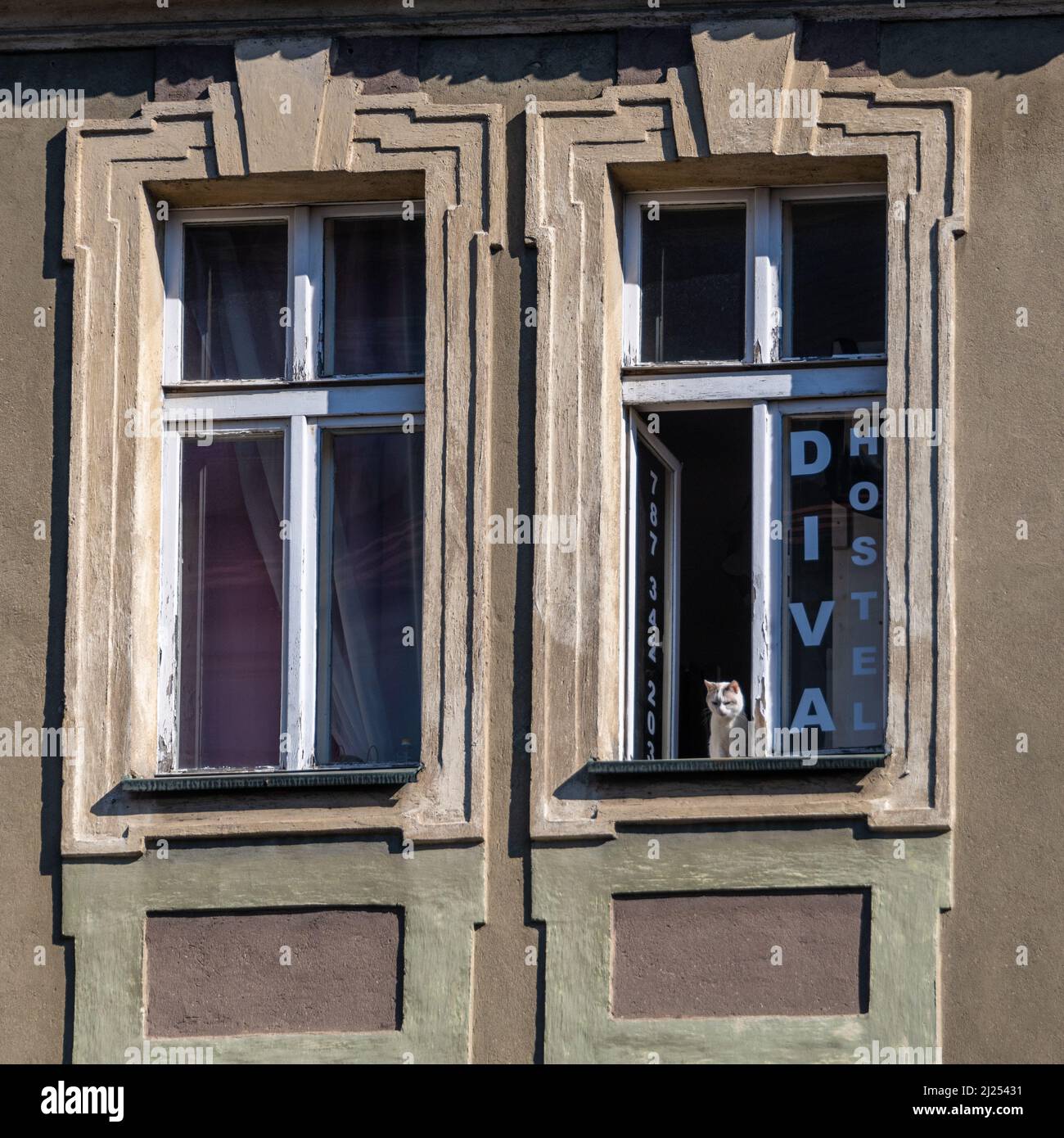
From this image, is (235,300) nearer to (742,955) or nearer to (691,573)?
(691,573)

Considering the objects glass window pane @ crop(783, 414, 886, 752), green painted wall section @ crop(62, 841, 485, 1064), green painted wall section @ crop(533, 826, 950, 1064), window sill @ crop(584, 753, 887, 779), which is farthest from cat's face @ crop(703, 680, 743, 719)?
green painted wall section @ crop(62, 841, 485, 1064)

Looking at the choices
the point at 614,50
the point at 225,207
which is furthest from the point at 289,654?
the point at 614,50

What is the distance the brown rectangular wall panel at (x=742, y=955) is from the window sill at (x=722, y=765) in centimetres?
42

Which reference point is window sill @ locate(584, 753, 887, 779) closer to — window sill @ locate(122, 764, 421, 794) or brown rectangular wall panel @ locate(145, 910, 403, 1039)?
window sill @ locate(122, 764, 421, 794)

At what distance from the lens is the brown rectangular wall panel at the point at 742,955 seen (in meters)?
9.70

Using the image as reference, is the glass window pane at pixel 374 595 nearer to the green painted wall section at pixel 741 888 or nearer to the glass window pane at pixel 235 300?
the glass window pane at pixel 235 300

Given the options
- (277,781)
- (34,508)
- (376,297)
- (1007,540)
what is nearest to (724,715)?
(1007,540)

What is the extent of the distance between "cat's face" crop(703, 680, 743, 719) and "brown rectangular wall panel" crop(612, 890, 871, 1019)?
0.69 m

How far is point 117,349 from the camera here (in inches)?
414

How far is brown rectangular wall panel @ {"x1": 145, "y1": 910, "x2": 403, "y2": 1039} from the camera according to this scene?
9.90m

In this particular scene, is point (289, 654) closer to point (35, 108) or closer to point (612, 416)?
point (612, 416)

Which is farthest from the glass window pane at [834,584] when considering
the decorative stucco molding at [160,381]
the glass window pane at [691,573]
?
the decorative stucco molding at [160,381]

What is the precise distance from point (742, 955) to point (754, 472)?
1779 mm
